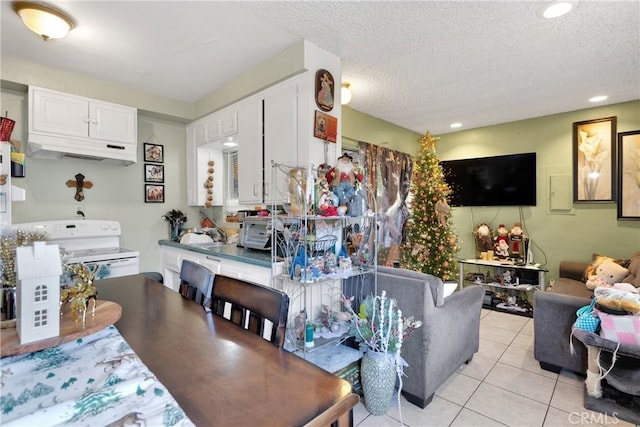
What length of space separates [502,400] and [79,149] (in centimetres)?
398

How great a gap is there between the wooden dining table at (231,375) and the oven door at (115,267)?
182 cm

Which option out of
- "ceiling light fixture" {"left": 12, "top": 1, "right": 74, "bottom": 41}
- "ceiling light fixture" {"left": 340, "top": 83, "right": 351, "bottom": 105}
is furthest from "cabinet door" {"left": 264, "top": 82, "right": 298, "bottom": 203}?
"ceiling light fixture" {"left": 12, "top": 1, "right": 74, "bottom": 41}

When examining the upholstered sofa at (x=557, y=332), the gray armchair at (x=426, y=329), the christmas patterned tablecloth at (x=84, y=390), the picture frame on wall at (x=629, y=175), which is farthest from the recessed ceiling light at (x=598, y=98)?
the christmas patterned tablecloth at (x=84, y=390)

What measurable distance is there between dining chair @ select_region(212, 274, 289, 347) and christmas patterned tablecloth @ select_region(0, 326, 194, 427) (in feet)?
1.33

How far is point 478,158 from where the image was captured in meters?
4.67

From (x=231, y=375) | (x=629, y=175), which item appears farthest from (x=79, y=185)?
(x=629, y=175)

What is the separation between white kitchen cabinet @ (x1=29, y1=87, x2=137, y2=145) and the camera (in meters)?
2.51

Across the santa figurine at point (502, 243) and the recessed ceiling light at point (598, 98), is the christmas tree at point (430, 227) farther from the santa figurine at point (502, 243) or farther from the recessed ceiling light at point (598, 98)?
the recessed ceiling light at point (598, 98)

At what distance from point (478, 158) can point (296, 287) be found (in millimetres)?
3948

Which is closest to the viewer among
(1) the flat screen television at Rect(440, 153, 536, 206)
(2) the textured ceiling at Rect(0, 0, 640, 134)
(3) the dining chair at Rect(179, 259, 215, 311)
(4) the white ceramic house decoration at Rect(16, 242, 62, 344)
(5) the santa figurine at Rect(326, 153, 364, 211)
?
(4) the white ceramic house decoration at Rect(16, 242, 62, 344)

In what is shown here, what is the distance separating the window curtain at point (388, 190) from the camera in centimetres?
401

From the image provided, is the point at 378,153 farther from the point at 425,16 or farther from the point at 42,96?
the point at 42,96

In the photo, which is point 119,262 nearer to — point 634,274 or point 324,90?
point 324,90

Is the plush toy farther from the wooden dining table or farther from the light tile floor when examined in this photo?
the wooden dining table
